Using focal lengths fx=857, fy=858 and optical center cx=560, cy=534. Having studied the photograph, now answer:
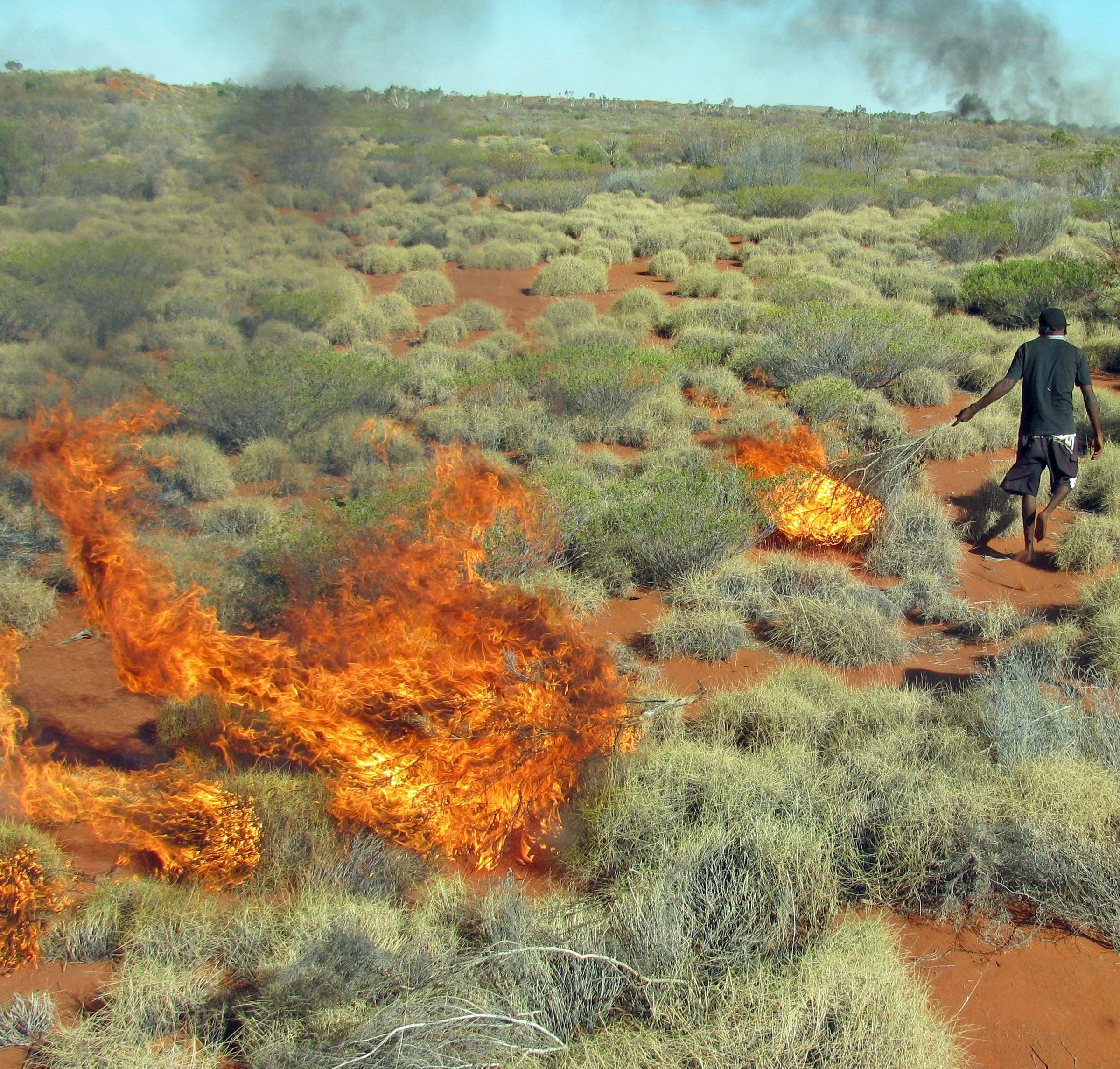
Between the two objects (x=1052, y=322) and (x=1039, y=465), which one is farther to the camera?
(x=1039, y=465)

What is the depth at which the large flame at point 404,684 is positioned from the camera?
12.7 feet

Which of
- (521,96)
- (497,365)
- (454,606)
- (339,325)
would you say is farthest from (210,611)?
(521,96)

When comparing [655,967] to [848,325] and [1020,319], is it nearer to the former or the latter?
[848,325]

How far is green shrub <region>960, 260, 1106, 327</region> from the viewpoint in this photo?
13172mm

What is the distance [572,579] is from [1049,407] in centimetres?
361

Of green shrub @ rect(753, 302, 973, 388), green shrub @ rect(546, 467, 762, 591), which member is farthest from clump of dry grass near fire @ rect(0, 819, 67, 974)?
green shrub @ rect(753, 302, 973, 388)

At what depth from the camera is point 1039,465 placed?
6.29 metres

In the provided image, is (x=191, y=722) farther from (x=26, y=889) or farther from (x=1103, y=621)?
(x=1103, y=621)

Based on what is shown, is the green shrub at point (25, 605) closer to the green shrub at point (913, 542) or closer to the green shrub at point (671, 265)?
the green shrub at point (913, 542)

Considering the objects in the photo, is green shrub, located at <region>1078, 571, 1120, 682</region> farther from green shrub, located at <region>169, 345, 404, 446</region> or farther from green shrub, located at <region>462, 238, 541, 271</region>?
green shrub, located at <region>462, 238, 541, 271</region>

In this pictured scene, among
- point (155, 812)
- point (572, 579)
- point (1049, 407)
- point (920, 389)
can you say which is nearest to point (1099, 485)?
point (1049, 407)

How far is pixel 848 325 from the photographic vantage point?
1086 centimetres

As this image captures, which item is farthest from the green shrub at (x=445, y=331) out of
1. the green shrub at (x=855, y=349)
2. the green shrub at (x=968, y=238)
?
the green shrub at (x=968, y=238)

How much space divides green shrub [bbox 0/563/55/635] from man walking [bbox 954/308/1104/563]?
21.4 feet
